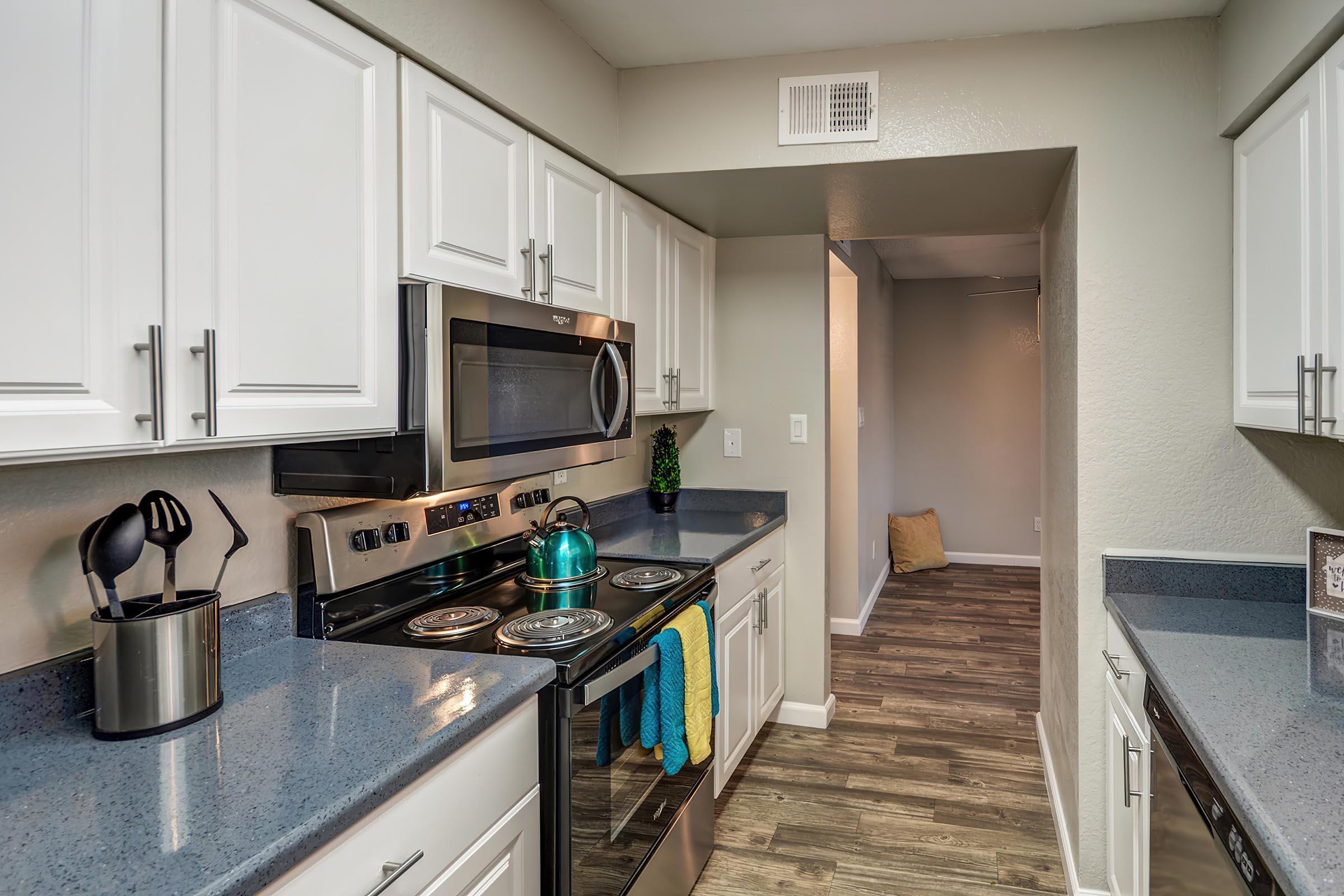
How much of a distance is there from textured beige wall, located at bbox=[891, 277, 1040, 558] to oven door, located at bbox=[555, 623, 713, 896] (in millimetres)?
5182

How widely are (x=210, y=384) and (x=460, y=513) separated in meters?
0.98

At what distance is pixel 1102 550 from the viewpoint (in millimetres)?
2160

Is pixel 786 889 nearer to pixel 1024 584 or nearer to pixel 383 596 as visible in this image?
pixel 383 596

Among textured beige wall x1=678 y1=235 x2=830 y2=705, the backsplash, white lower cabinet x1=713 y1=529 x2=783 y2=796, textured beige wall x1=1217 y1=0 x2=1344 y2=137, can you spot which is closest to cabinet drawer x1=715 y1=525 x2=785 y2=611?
white lower cabinet x1=713 y1=529 x2=783 y2=796

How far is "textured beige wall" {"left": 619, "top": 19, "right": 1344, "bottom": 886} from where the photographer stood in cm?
206

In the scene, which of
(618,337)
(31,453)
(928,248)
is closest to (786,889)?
(618,337)

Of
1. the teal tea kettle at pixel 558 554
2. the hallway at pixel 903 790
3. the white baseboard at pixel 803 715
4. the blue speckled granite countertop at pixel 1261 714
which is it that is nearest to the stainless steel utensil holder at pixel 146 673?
the teal tea kettle at pixel 558 554

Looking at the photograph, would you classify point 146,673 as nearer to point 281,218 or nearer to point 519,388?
point 281,218

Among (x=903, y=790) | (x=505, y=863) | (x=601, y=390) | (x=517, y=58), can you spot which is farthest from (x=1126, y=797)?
(x=517, y=58)

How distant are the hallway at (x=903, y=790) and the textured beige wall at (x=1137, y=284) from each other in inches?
16.4

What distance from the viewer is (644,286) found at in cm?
275

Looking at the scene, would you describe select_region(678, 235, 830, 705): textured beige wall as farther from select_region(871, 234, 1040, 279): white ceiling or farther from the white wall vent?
select_region(871, 234, 1040, 279): white ceiling

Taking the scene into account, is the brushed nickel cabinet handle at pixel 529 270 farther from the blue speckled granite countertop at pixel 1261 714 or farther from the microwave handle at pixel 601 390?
the blue speckled granite countertop at pixel 1261 714

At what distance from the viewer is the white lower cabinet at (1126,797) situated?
1773mm
